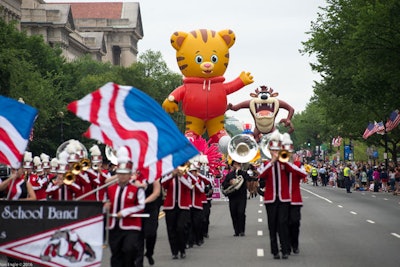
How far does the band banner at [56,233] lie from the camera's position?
42.6 ft

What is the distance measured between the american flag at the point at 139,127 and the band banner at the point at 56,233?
996 millimetres

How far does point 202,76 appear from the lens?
40000 millimetres

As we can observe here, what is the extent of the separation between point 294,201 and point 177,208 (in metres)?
2.09

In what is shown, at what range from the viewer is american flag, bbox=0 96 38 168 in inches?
580

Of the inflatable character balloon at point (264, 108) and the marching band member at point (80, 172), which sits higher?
the inflatable character balloon at point (264, 108)

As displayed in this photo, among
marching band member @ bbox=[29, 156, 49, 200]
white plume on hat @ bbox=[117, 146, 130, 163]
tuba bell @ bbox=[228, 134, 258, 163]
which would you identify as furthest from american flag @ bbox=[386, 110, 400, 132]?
white plume on hat @ bbox=[117, 146, 130, 163]

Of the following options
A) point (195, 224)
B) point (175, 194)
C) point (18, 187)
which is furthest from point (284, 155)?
point (18, 187)

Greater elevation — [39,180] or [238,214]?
[39,180]

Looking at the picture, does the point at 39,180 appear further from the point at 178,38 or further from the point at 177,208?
the point at 178,38

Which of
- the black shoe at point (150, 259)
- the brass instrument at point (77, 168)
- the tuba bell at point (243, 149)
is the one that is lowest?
the black shoe at point (150, 259)

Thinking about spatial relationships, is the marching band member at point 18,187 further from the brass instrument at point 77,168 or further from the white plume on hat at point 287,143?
the white plume on hat at point 287,143

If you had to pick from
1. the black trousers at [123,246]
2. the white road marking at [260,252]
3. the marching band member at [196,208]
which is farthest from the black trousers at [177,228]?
the black trousers at [123,246]

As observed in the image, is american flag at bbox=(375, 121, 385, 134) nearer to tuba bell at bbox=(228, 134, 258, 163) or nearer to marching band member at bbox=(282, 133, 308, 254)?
tuba bell at bbox=(228, 134, 258, 163)

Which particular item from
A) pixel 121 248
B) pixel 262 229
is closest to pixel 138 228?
pixel 121 248
